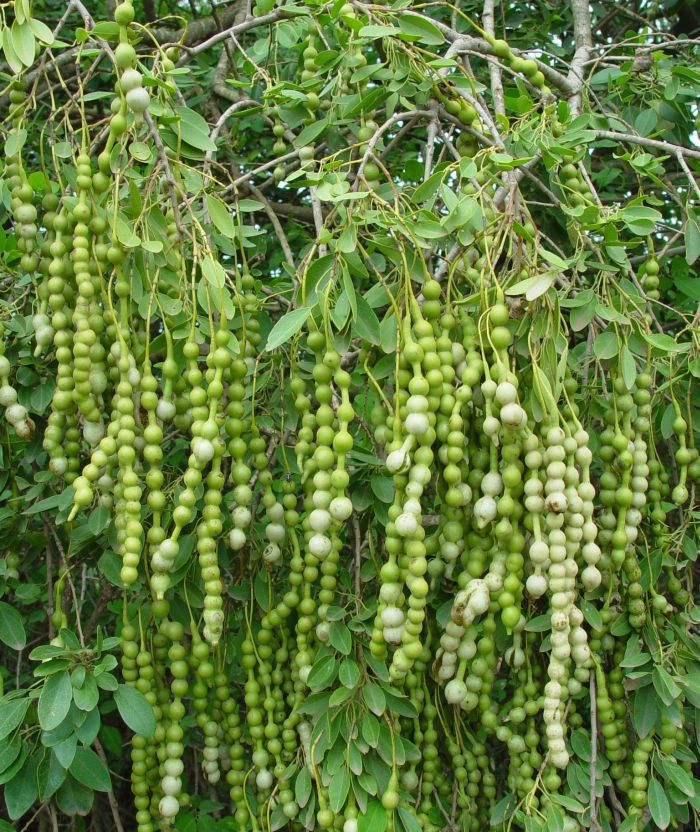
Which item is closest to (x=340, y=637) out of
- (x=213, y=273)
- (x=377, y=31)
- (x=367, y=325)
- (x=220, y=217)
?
(x=367, y=325)

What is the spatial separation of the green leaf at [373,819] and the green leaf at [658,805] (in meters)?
0.58

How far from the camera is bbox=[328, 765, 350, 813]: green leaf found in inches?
67.9

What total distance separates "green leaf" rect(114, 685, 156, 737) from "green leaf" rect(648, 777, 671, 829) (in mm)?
1074

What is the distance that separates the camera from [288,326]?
62.8 inches

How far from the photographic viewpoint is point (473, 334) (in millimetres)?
1639

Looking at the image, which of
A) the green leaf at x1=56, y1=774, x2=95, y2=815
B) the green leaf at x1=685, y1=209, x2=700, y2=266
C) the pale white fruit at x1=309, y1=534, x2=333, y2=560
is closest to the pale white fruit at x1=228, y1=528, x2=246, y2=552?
the pale white fruit at x1=309, y1=534, x2=333, y2=560

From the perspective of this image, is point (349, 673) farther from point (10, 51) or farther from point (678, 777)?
point (10, 51)

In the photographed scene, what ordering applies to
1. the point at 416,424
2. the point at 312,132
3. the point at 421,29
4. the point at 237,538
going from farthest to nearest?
the point at 312,132 → the point at 421,29 → the point at 237,538 → the point at 416,424

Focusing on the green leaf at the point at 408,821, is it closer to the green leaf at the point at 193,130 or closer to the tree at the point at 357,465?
the tree at the point at 357,465

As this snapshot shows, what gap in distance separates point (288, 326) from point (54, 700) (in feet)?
2.81

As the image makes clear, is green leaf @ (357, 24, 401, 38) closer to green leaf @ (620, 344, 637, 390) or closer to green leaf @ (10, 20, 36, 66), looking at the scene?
green leaf @ (10, 20, 36, 66)

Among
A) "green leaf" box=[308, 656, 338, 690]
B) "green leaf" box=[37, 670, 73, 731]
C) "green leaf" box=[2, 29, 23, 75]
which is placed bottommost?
"green leaf" box=[308, 656, 338, 690]

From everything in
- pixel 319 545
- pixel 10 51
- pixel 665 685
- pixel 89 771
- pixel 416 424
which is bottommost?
pixel 665 685

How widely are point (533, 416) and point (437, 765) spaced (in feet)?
2.93
